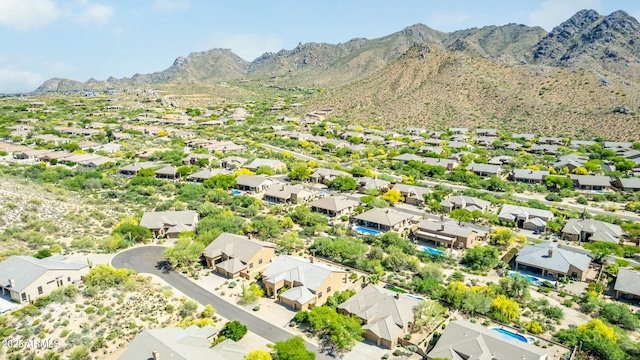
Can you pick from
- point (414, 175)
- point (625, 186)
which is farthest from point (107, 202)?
point (625, 186)

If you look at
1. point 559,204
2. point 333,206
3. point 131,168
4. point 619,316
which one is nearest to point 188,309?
point 333,206

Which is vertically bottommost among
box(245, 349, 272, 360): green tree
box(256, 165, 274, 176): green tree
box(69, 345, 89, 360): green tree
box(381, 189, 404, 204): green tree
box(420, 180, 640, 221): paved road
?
box(69, 345, 89, 360): green tree

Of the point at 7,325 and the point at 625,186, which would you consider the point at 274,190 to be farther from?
the point at 625,186

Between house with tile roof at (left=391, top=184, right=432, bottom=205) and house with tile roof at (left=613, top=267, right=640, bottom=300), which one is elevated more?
house with tile roof at (left=391, top=184, right=432, bottom=205)

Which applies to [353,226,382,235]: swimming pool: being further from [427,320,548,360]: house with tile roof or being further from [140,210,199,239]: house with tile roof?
[427,320,548,360]: house with tile roof

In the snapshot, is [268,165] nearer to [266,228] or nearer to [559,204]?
[266,228]

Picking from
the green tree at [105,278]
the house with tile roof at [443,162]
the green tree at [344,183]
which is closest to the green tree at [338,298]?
the green tree at [105,278]

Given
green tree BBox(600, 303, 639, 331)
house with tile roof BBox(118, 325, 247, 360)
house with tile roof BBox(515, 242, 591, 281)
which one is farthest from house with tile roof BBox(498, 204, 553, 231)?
house with tile roof BBox(118, 325, 247, 360)
